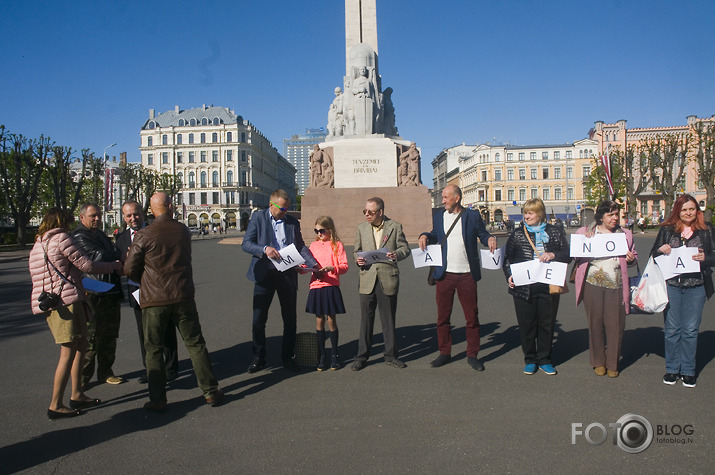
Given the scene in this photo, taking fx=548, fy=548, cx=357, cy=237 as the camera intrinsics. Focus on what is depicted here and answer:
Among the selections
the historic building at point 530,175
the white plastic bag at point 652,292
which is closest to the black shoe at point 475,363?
the white plastic bag at point 652,292

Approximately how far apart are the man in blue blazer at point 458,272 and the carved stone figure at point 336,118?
17.7 meters

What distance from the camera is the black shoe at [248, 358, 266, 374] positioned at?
18.6 feet

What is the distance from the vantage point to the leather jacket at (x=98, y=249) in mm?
5207

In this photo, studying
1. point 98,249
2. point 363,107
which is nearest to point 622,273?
point 98,249

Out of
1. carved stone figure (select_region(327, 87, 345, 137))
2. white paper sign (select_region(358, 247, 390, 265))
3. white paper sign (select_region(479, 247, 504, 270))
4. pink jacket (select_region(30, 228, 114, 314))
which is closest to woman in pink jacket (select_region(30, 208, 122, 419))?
pink jacket (select_region(30, 228, 114, 314))

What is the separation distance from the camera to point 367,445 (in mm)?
3854

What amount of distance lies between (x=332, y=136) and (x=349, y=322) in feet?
53.4

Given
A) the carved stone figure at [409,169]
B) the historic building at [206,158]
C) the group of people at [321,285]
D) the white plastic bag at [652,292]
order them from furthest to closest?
the historic building at [206,158], the carved stone figure at [409,169], the white plastic bag at [652,292], the group of people at [321,285]

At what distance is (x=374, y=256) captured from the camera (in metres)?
5.71

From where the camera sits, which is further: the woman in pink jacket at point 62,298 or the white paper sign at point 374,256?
the white paper sign at point 374,256

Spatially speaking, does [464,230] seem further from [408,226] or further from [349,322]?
[408,226]

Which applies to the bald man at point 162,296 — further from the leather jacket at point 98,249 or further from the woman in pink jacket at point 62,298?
the leather jacket at point 98,249

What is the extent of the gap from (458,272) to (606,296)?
1.45m
